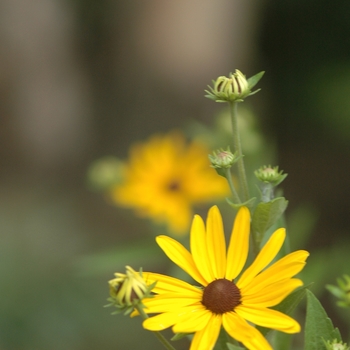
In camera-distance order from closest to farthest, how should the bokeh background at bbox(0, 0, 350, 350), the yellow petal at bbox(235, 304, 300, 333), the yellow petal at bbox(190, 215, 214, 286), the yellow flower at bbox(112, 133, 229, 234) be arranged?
the yellow petal at bbox(235, 304, 300, 333), the yellow petal at bbox(190, 215, 214, 286), the yellow flower at bbox(112, 133, 229, 234), the bokeh background at bbox(0, 0, 350, 350)

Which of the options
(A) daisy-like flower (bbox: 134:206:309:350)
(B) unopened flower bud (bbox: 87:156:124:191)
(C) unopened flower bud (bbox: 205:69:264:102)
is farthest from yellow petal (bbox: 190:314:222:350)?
(B) unopened flower bud (bbox: 87:156:124:191)

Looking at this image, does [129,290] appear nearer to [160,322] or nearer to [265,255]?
[160,322]

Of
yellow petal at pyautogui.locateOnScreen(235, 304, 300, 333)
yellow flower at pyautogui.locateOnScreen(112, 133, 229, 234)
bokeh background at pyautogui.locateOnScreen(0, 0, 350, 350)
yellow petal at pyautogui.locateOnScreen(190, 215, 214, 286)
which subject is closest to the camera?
yellow petal at pyautogui.locateOnScreen(235, 304, 300, 333)

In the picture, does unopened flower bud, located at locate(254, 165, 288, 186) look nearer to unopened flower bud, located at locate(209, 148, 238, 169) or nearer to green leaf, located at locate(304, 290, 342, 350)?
unopened flower bud, located at locate(209, 148, 238, 169)

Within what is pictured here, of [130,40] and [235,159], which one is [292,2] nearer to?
[130,40]

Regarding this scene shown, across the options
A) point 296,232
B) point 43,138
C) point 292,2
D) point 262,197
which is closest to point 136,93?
point 43,138

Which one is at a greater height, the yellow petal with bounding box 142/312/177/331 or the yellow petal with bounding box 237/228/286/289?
the yellow petal with bounding box 237/228/286/289
